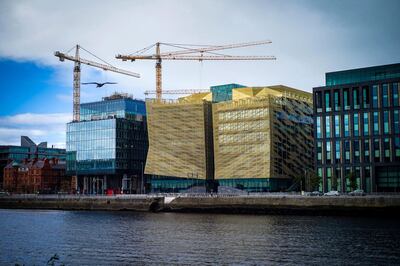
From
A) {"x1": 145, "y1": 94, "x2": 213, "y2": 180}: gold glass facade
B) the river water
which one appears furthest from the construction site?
the river water

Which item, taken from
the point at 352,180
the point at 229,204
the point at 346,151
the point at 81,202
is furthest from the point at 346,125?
the point at 81,202

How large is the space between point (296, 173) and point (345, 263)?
121490 millimetres

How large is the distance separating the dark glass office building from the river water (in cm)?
4255

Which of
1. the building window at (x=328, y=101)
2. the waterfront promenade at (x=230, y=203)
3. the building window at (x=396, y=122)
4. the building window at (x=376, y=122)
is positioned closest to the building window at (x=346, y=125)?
the building window at (x=328, y=101)

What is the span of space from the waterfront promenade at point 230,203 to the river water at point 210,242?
638 centimetres

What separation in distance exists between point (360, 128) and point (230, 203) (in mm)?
41257

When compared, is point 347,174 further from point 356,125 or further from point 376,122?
point 376,122

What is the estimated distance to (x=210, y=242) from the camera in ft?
235

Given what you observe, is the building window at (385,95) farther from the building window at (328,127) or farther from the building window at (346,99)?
the building window at (328,127)

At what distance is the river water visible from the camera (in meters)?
58.9

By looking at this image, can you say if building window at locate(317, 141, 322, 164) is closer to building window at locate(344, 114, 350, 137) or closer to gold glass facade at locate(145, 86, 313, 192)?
building window at locate(344, 114, 350, 137)

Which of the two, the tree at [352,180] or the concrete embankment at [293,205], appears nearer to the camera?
the concrete embankment at [293,205]

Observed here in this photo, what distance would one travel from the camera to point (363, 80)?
145375 millimetres

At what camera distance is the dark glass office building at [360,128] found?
5512 inches
